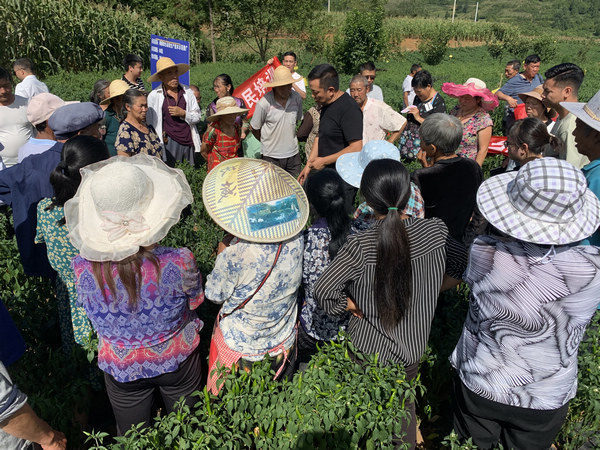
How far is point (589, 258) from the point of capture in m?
1.61

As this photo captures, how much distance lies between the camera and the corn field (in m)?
12.0

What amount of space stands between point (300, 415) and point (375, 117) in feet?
12.9

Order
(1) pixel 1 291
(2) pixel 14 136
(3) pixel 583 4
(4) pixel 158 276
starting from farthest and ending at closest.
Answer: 1. (3) pixel 583 4
2. (2) pixel 14 136
3. (1) pixel 1 291
4. (4) pixel 158 276

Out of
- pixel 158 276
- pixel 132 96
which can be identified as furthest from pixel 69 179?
pixel 132 96

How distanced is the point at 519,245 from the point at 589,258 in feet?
0.82

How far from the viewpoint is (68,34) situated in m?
13.8

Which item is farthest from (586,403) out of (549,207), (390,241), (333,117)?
(333,117)

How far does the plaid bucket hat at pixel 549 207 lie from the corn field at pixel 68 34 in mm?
14725

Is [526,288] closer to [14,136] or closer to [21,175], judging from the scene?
[21,175]

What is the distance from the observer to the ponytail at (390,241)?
1844 millimetres

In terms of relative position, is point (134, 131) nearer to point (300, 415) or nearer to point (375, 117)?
point (375, 117)

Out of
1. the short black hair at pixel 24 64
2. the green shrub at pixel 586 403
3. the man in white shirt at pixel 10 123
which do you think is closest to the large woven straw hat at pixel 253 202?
the green shrub at pixel 586 403

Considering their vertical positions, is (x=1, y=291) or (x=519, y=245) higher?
(x=519, y=245)

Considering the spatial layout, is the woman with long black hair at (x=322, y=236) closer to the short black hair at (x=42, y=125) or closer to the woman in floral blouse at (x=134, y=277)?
the woman in floral blouse at (x=134, y=277)
